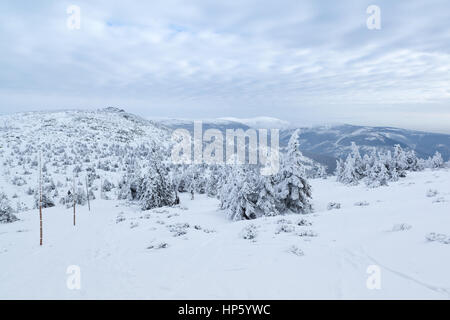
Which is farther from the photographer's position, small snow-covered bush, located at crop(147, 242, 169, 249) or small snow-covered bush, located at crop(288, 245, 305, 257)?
small snow-covered bush, located at crop(147, 242, 169, 249)

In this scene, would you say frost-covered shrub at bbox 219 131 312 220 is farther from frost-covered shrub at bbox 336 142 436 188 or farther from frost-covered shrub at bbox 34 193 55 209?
frost-covered shrub at bbox 34 193 55 209

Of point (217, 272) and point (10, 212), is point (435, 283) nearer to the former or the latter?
point (217, 272)

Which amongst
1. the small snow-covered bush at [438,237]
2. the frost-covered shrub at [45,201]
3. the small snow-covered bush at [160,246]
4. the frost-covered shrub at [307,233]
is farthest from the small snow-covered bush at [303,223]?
the frost-covered shrub at [45,201]

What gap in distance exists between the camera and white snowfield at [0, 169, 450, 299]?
19.2ft

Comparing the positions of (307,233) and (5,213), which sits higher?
(307,233)

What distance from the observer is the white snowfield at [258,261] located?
584 centimetres

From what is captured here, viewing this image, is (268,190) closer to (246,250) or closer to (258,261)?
(246,250)

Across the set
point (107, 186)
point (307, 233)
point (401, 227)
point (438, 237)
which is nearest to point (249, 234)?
point (307, 233)

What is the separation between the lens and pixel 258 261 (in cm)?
765

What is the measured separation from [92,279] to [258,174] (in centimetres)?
1707

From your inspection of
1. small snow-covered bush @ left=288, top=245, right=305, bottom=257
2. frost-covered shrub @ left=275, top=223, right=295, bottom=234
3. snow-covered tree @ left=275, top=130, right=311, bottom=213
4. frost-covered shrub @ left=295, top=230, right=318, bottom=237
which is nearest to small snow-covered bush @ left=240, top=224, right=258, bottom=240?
frost-covered shrub @ left=275, top=223, right=295, bottom=234

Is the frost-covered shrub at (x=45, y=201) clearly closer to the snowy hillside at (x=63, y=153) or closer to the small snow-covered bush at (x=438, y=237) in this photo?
the snowy hillside at (x=63, y=153)
